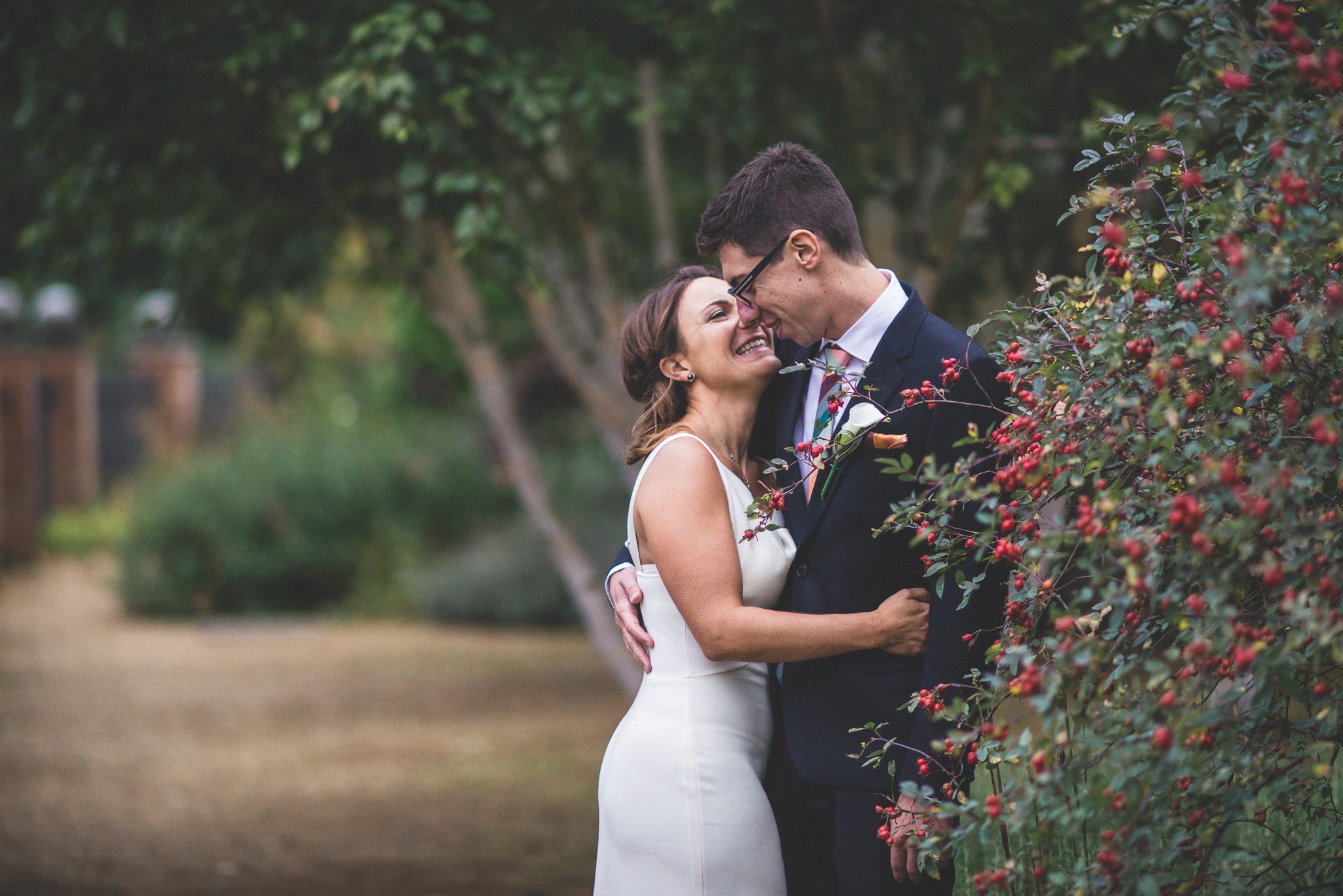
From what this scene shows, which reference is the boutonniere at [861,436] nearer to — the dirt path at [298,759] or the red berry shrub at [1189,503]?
the red berry shrub at [1189,503]

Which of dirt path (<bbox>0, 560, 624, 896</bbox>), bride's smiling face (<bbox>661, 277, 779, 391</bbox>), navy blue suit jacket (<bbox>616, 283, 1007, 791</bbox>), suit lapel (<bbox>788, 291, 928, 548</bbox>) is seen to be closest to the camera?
navy blue suit jacket (<bbox>616, 283, 1007, 791</bbox>)

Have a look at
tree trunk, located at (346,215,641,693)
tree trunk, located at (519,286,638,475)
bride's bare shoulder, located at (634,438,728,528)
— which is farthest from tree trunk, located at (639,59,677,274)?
bride's bare shoulder, located at (634,438,728,528)

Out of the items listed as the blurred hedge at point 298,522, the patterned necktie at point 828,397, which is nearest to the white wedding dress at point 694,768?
the patterned necktie at point 828,397

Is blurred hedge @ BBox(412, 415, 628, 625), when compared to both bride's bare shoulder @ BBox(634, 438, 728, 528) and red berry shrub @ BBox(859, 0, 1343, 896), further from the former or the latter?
red berry shrub @ BBox(859, 0, 1343, 896)

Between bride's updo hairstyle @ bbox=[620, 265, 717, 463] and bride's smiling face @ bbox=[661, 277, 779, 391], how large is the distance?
35 mm

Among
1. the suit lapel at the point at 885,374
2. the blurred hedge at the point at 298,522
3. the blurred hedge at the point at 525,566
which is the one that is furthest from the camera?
the blurred hedge at the point at 298,522

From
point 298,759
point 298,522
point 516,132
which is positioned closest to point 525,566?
point 298,522

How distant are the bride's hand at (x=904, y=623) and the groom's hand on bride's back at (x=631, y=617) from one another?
61 cm

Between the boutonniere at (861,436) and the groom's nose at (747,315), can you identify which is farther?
the groom's nose at (747,315)

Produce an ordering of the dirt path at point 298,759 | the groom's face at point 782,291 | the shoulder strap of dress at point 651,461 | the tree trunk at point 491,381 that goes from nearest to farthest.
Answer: the groom's face at point 782,291 → the shoulder strap of dress at point 651,461 → the tree trunk at point 491,381 → the dirt path at point 298,759

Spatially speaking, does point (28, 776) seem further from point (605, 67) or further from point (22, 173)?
point (605, 67)

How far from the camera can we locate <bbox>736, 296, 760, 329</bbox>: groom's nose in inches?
112

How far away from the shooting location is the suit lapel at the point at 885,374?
2555mm

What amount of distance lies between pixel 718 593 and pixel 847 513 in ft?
1.09
